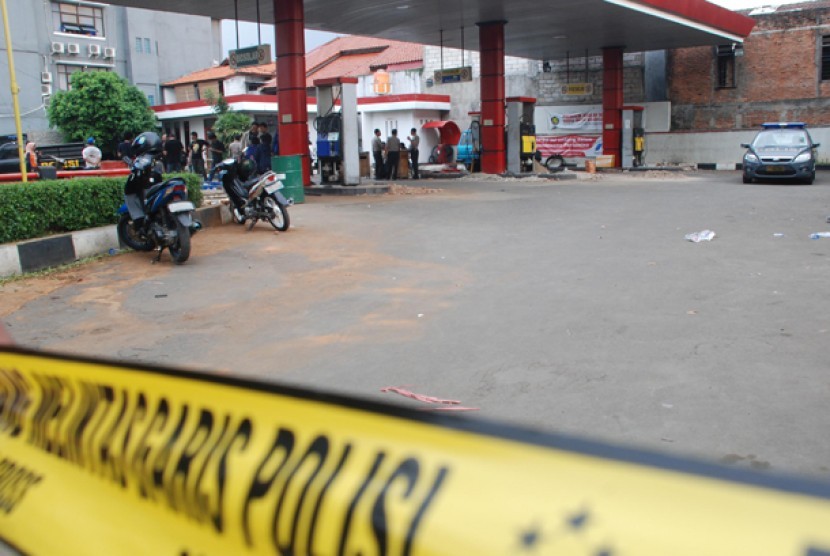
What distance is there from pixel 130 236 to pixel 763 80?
28.8 m

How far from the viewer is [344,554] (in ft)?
5.36

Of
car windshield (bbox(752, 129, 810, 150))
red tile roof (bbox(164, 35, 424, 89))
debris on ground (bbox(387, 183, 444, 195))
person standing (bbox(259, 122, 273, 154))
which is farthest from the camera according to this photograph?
red tile roof (bbox(164, 35, 424, 89))

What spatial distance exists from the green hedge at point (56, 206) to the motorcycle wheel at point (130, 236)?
0.56m

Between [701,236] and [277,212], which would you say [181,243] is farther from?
[701,236]

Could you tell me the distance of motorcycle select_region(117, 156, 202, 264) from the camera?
9227 mm

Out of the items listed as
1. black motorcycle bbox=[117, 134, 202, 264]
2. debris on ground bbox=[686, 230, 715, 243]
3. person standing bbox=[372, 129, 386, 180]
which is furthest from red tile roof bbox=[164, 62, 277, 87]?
debris on ground bbox=[686, 230, 715, 243]

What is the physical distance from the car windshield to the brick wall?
422 inches

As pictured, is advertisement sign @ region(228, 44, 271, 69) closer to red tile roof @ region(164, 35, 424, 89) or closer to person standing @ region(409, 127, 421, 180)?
person standing @ region(409, 127, 421, 180)

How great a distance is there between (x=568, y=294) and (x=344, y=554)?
6.02 m

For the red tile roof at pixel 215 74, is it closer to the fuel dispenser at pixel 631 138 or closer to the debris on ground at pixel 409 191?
the fuel dispenser at pixel 631 138

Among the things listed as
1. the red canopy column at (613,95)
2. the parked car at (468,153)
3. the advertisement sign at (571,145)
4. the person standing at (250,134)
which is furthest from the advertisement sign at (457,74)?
the advertisement sign at (571,145)

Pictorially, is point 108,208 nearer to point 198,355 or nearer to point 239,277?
point 239,277

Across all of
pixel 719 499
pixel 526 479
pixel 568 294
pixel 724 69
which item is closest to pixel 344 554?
pixel 526 479

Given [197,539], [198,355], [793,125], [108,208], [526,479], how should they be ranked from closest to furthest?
[526,479]
[197,539]
[198,355]
[108,208]
[793,125]
